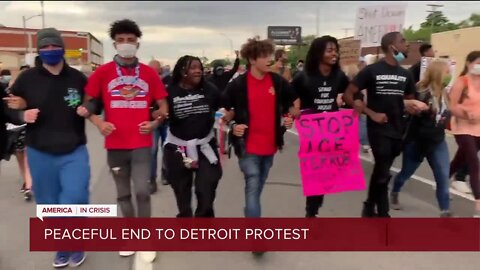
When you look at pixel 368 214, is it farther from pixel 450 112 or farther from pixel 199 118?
pixel 199 118

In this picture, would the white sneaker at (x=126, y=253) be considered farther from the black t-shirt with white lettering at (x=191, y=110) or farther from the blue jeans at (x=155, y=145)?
the blue jeans at (x=155, y=145)

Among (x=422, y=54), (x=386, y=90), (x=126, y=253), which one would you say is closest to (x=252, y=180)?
(x=126, y=253)

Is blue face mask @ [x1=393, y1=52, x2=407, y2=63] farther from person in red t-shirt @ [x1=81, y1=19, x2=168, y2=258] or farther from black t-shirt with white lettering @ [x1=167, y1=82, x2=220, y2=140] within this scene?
person in red t-shirt @ [x1=81, y1=19, x2=168, y2=258]

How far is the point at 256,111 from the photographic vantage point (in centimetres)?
443

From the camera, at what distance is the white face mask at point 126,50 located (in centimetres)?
410

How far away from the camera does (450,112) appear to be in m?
5.45

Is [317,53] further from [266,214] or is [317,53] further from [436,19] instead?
[436,19]

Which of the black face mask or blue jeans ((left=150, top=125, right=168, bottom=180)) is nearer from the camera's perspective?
blue jeans ((left=150, top=125, right=168, bottom=180))

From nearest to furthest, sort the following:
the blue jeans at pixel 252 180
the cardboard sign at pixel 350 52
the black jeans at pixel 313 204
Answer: the blue jeans at pixel 252 180 < the black jeans at pixel 313 204 < the cardboard sign at pixel 350 52

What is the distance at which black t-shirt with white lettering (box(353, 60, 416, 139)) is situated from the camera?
473 cm

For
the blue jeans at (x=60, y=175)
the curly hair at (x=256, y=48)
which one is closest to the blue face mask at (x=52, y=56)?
the blue jeans at (x=60, y=175)

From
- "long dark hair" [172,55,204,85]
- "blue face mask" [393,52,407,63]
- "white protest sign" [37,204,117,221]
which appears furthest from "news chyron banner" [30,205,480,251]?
"blue face mask" [393,52,407,63]

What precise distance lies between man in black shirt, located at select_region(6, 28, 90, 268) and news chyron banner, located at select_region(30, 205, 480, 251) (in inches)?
5.1

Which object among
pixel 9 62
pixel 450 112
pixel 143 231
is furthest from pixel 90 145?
pixel 450 112
